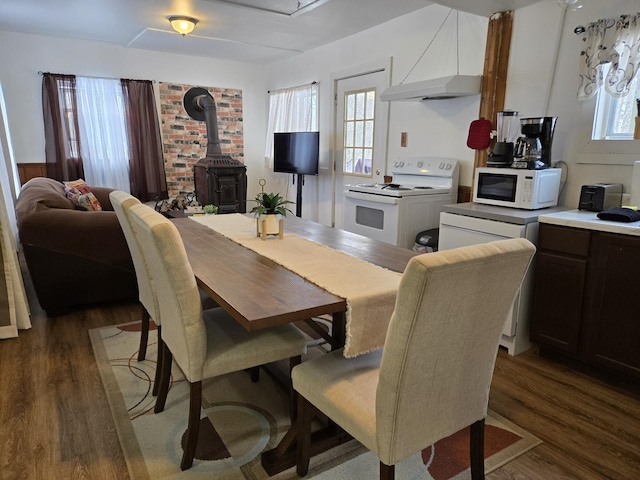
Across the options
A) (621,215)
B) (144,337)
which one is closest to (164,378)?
(144,337)

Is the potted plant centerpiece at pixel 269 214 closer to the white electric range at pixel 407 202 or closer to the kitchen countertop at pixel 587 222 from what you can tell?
the white electric range at pixel 407 202

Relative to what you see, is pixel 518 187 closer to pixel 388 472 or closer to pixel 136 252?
pixel 388 472

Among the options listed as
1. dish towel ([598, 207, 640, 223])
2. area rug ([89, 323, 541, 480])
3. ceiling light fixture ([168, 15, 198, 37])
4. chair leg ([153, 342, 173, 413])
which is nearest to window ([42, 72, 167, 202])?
ceiling light fixture ([168, 15, 198, 37])

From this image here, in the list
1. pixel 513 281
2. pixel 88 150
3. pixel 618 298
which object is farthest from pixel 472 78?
pixel 88 150

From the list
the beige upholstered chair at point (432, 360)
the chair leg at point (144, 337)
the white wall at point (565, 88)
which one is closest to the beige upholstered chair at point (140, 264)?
the chair leg at point (144, 337)

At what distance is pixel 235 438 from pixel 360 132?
354 cm

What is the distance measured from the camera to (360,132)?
15.0ft

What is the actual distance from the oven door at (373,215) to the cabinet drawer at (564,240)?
41.5 inches

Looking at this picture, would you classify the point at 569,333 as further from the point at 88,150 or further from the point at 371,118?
the point at 88,150

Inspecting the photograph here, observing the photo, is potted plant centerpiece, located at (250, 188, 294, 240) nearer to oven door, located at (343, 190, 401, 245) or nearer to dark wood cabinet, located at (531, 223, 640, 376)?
oven door, located at (343, 190, 401, 245)

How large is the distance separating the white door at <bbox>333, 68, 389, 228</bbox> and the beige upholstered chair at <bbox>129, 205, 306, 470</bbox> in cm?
291

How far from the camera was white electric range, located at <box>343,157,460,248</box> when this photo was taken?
3209mm

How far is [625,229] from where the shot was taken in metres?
2.07

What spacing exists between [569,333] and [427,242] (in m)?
1.11
